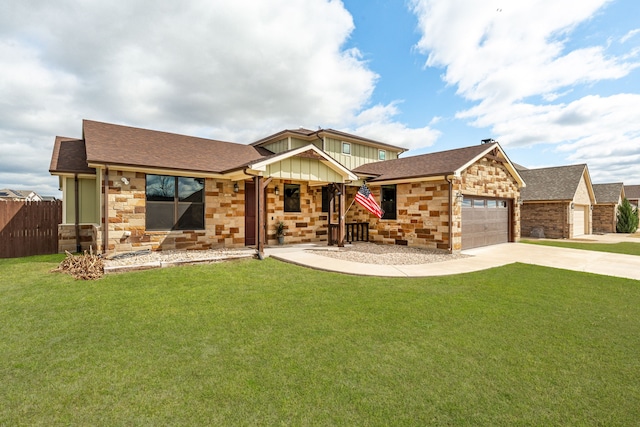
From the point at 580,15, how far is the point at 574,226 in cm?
1590

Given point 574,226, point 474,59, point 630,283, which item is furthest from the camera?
point 574,226

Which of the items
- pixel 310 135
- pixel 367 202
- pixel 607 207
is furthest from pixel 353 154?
pixel 607 207

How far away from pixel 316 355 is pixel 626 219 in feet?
106

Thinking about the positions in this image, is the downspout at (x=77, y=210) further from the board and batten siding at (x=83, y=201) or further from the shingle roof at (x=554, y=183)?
the shingle roof at (x=554, y=183)

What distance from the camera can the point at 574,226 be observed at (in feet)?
62.9

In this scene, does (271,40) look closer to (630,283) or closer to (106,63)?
(106,63)

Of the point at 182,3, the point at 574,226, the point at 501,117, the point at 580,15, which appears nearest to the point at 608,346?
the point at 580,15

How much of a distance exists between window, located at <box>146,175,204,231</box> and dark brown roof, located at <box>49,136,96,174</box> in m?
3.22

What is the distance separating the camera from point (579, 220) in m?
20.2

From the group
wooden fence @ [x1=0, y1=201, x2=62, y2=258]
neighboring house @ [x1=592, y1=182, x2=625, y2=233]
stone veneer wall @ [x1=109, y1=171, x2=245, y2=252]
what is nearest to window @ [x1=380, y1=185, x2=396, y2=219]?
stone veneer wall @ [x1=109, y1=171, x2=245, y2=252]

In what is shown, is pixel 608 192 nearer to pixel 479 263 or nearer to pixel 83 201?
pixel 479 263

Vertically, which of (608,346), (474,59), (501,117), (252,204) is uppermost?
(474,59)

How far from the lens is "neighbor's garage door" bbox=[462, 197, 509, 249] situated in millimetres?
12031

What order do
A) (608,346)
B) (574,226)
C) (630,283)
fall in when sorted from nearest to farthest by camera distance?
(608,346) < (630,283) < (574,226)
